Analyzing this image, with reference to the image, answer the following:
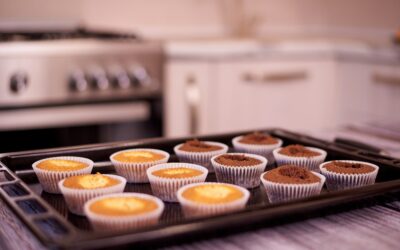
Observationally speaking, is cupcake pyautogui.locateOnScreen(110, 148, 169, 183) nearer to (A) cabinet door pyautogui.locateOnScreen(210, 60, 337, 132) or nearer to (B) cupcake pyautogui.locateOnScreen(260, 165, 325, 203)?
(B) cupcake pyautogui.locateOnScreen(260, 165, 325, 203)

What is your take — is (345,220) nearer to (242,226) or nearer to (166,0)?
(242,226)

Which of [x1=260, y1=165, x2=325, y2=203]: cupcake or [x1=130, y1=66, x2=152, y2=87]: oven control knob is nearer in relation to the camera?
[x1=260, y1=165, x2=325, y2=203]: cupcake

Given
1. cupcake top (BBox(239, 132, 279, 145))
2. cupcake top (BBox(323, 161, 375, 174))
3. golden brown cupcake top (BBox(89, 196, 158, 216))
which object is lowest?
golden brown cupcake top (BBox(89, 196, 158, 216))

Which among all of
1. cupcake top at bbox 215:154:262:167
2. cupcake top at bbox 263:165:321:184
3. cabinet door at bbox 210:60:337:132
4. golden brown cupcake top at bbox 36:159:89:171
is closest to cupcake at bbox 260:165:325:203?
cupcake top at bbox 263:165:321:184

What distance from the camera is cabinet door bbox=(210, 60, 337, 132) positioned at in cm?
287

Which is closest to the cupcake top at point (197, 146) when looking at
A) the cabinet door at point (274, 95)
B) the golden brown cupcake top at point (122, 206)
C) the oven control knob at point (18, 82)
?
the golden brown cupcake top at point (122, 206)

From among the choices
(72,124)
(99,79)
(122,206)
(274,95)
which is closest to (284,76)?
(274,95)

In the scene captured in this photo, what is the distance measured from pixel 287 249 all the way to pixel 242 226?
0.20ft

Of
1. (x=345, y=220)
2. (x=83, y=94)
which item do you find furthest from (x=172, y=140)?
(x=83, y=94)

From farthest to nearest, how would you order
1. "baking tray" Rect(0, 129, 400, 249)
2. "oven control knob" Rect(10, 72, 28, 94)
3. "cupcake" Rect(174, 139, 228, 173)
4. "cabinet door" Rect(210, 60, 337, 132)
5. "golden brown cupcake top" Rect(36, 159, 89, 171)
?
1. "cabinet door" Rect(210, 60, 337, 132)
2. "oven control knob" Rect(10, 72, 28, 94)
3. "cupcake" Rect(174, 139, 228, 173)
4. "golden brown cupcake top" Rect(36, 159, 89, 171)
5. "baking tray" Rect(0, 129, 400, 249)

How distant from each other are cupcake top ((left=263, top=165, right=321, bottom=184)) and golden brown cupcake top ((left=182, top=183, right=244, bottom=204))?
87 mm

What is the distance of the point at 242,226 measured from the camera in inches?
30.9

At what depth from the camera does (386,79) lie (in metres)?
2.74

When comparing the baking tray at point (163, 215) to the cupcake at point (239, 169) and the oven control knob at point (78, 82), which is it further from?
the oven control knob at point (78, 82)
